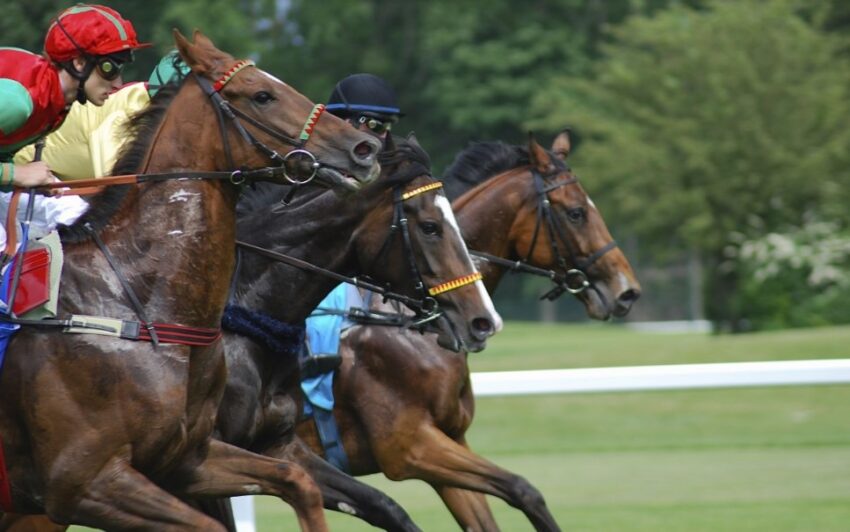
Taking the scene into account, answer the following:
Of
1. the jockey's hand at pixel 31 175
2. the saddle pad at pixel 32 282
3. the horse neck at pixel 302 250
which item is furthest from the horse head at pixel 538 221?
the saddle pad at pixel 32 282

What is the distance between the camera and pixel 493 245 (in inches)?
281

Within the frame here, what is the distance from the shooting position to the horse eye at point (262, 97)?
4.79 m

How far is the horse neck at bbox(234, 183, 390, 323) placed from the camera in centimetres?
581

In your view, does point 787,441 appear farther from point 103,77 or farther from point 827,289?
point 827,289

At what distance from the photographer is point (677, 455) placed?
1129cm

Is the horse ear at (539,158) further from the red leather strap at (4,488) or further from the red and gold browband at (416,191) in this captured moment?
the red leather strap at (4,488)

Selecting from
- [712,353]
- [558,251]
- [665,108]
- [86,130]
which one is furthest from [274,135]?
[665,108]

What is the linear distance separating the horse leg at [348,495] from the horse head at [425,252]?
2.10 ft

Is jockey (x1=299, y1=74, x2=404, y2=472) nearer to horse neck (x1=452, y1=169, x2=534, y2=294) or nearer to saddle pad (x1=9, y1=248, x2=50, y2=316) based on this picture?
horse neck (x1=452, y1=169, x2=534, y2=294)

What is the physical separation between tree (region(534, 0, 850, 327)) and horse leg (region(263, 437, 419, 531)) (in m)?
22.6

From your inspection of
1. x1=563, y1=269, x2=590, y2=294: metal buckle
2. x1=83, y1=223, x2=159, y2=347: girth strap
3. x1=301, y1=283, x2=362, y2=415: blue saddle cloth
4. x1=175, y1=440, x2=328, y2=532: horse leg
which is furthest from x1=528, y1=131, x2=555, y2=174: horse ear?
x1=83, y1=223, x2=159, y2=347: girth strap

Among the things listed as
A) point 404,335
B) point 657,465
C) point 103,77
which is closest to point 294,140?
point 103,77

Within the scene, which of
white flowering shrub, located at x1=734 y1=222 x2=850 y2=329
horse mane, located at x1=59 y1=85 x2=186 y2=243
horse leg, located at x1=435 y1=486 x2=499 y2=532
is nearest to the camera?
horse mane, located at x1=59 y1=85 x2=186 y2=243

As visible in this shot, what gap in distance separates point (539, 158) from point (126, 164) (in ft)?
9.40
